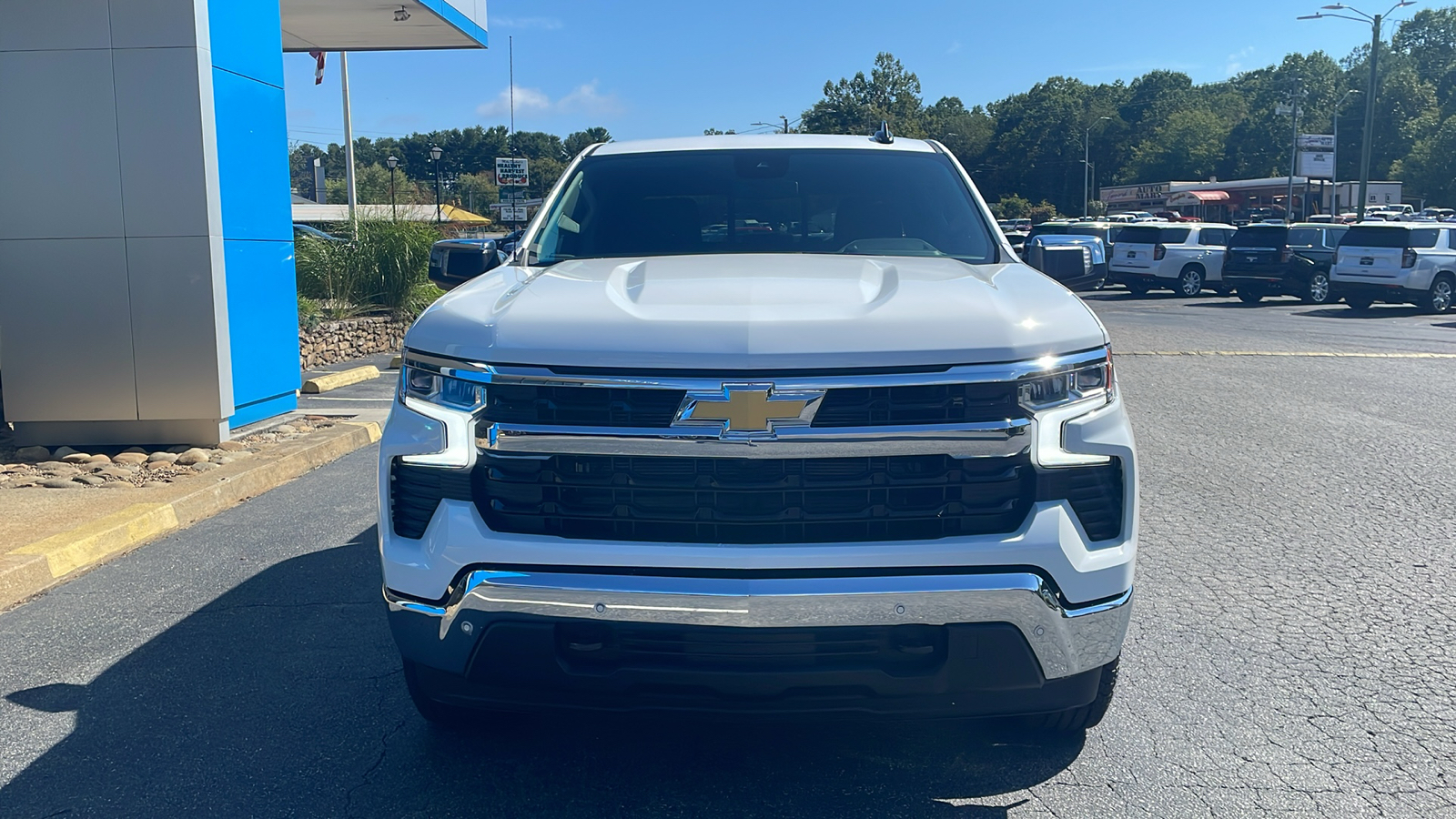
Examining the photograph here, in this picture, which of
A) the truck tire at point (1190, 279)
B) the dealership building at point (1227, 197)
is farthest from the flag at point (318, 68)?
the dealership building at point (1227, 197)

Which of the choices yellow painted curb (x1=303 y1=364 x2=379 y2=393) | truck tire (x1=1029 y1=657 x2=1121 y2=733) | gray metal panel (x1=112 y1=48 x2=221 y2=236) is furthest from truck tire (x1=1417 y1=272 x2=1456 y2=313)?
truck tire (x1=1029 y1=657 x2=1121 y2=733)

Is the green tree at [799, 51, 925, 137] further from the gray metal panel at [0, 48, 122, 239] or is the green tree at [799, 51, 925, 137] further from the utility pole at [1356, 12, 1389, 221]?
the gray metal panel at [0, 48, 122, 239]

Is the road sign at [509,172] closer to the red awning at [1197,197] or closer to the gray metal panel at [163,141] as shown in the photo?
A: the gray metal panel at [163,141]

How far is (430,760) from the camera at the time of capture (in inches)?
134

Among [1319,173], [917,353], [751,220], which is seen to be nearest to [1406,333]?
[751,220]

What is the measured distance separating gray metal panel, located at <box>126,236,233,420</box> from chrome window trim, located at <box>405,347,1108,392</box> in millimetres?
5982

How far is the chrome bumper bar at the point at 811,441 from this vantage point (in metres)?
2.69

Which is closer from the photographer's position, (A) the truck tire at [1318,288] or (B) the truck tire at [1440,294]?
(B) the truck tire at [1440,294]

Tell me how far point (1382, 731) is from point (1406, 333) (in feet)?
60.2

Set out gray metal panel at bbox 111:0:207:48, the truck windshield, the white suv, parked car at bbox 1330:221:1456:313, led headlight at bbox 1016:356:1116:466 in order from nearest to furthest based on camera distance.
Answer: led headlight at bbox 1016:356:1116:466
the truck windshield
gray metal panel at bbox 111:0:207:48
parked car at bbox 1330:221:1456:313
the white suv

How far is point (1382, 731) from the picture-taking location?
361cm

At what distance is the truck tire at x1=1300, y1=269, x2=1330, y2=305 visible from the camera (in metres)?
25.7

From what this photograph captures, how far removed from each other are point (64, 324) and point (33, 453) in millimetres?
895

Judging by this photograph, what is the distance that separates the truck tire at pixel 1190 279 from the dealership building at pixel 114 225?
977 inches
